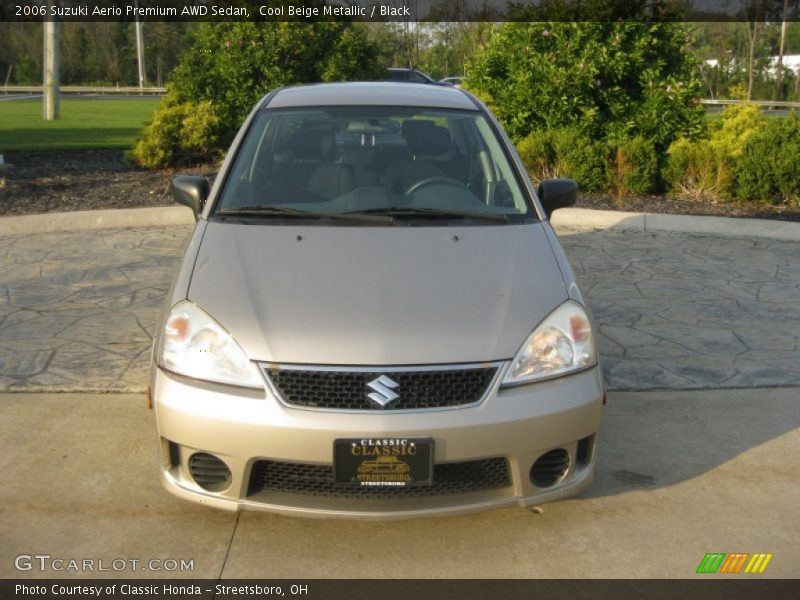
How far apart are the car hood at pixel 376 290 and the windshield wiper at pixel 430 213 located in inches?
5.3

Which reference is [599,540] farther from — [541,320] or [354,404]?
[354,404]

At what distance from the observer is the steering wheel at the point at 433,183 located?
4.40 m

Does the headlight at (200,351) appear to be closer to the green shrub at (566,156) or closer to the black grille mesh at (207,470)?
the black grille mesh at (207,470)

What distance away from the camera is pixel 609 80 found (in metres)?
11.4

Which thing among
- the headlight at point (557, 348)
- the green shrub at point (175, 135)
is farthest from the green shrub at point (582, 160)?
the headlight at point (557, 348)

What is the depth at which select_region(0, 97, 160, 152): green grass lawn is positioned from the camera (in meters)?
15.4

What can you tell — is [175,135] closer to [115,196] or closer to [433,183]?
[115,196]

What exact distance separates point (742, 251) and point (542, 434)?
6.03m

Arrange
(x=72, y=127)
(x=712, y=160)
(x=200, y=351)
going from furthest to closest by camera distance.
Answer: (x=72, y=127)
(x=712, y=160)
(x=200, y=351)

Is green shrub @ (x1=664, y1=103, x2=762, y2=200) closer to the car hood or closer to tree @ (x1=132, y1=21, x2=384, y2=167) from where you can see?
tree @ (x1=132, y1=21, x2=384, y2=167)

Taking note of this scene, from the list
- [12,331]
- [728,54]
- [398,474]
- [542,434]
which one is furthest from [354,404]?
[728,54]

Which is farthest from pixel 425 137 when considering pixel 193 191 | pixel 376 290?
→ pixel 376 290

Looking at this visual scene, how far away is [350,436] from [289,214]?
1.45m

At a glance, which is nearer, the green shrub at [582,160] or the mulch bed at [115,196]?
the mulch bed at [115,196]
